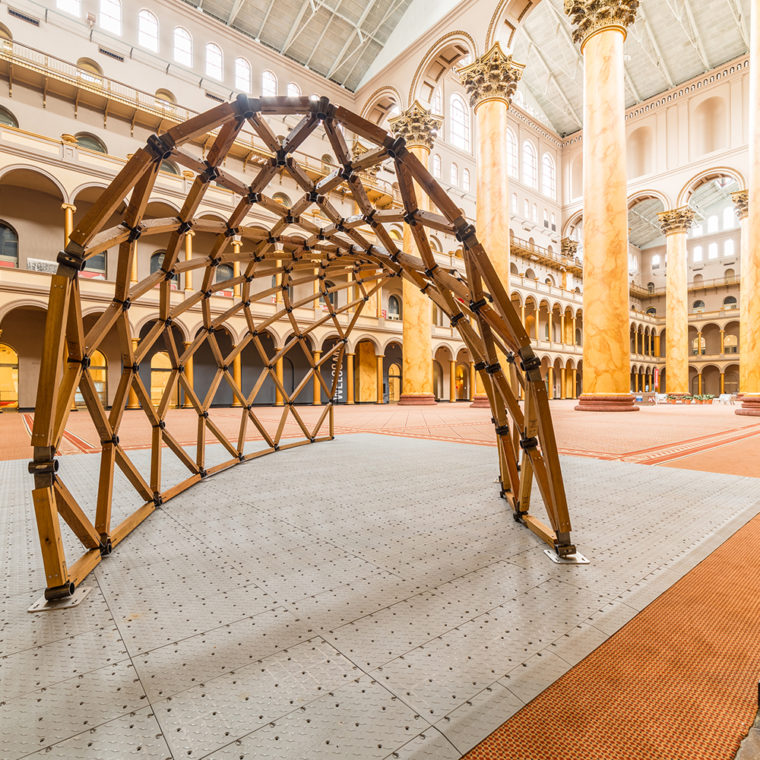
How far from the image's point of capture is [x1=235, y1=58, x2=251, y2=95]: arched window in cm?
2269

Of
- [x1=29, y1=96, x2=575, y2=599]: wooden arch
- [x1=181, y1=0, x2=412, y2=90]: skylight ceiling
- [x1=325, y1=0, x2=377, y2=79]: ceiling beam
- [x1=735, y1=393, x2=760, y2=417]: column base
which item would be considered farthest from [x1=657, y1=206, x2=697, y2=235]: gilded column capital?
[x1=29, y1=96, x2=575, y2=599]: wooden arch

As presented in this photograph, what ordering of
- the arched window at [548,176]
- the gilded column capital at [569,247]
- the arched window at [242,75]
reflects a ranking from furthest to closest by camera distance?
the gilded column capital at [569,247], the arched window at [548,176], the arched window at [242,75]

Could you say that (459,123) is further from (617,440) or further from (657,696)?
(657,696)

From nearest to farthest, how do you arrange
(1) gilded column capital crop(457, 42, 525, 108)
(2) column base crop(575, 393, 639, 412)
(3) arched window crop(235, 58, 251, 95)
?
(2) column base crop(575, 393, 639, 412) → (1) gilded column capital crop(457, 42, 525, 108) → (3) arched window crop(235, 58, 251, 95)

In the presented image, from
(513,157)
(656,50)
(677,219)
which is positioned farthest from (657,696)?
(656,50)

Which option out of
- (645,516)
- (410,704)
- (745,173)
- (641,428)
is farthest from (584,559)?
(745,173)

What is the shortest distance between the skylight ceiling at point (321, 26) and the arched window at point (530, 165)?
1565 centimetres

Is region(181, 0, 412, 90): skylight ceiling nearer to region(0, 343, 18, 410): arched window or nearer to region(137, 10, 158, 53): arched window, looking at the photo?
region(137, 10, 158, 53): arched window

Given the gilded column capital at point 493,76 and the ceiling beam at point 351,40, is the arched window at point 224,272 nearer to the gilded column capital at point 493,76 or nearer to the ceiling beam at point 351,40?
the ceiling beam at point 351,40

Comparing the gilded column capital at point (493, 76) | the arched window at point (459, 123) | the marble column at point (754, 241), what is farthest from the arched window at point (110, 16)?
the marble column at point (754, 241)

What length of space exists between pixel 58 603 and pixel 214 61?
27.5 m

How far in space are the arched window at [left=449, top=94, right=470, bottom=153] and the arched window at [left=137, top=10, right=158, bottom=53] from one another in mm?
18458

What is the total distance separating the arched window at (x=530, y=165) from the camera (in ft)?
115

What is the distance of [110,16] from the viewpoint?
19234 millimetres
